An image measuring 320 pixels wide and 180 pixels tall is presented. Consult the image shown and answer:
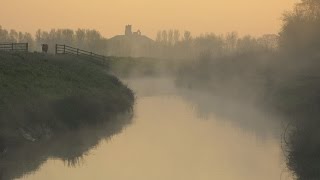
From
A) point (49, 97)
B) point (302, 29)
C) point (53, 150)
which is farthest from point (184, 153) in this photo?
point (302, 29)

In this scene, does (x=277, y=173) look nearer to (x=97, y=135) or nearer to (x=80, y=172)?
(x=80, y=172)

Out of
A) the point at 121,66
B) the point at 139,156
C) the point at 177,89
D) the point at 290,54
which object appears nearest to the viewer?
the point at 139,156

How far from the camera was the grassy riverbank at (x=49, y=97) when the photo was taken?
98.4ft

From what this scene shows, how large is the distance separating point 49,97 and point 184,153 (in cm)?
1163

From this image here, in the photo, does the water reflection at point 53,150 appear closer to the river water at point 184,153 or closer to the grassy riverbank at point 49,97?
the grassy riverbank at point 49,97

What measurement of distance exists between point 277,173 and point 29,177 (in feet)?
40.7

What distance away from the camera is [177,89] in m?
87.3

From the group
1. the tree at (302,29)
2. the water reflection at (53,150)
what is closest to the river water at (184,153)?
the water reflection at (53,150)

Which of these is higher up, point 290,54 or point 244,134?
point 290,54

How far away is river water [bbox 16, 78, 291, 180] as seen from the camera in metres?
24.8

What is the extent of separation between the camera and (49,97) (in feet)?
118

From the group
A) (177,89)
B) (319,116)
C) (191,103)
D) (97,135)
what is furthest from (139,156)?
(177,89)

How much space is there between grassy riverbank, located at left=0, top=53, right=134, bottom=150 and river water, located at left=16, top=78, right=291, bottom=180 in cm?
278

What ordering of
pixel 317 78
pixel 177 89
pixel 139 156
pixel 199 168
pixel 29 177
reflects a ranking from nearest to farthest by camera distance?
pixel 29 177 → pixel 199 168 → pixel 139 156 → pixel 317 78 → pixel 177 89
